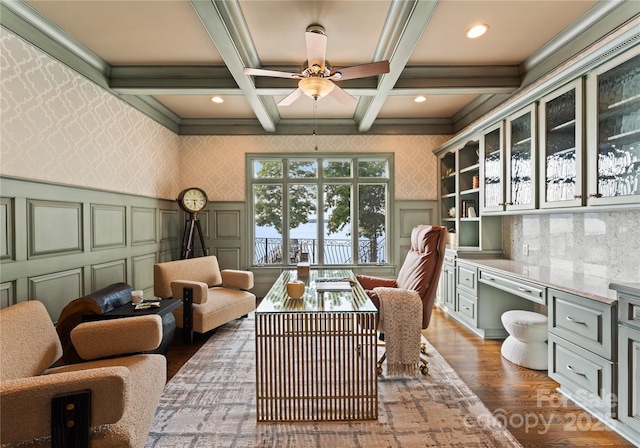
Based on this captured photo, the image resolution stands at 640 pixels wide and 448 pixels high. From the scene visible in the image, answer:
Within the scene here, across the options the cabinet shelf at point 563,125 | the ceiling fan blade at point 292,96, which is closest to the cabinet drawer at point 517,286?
the cabinet shelf at point 563,125

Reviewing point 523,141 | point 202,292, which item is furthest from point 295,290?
point 523,141

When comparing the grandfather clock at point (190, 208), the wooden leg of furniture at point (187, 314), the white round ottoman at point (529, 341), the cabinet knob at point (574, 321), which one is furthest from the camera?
the grandfather clock at point (190, 208)

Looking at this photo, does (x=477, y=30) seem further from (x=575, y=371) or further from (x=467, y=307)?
(x=467, y=307)

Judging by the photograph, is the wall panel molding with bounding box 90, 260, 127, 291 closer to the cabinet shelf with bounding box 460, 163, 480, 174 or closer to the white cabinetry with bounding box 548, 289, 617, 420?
the white cabinetry with bounding box 548, 289, 617, 420

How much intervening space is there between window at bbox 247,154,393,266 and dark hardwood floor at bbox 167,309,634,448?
77.2 inches

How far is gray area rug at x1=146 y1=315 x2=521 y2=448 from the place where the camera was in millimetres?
1825

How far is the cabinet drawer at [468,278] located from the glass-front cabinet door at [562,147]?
3.42 feet

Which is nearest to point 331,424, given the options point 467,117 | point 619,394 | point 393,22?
point 619,394

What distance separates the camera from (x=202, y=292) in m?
3.27

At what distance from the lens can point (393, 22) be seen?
2.52 metres

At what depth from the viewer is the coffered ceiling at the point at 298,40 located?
2329 mm

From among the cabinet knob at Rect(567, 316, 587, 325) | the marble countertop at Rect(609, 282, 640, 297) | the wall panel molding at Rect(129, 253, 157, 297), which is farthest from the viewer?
the wall panel molding at Rect(129, 253, 157, 297)

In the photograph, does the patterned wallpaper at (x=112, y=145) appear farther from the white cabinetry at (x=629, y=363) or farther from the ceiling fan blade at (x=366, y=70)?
the white cabinetry at (x=629, y=363)

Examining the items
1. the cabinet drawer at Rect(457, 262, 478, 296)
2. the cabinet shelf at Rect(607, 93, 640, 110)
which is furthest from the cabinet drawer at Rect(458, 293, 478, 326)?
the cabinet shelf at Rect(607, 93, 640, 110)
